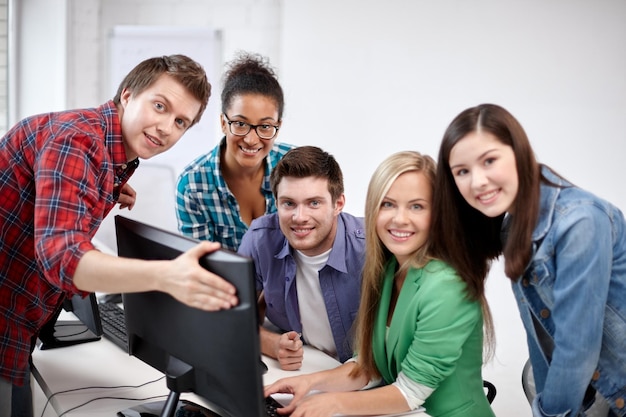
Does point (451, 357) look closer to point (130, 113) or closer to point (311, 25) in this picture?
point (130, 113)

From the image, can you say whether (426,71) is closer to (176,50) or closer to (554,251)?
(176,50)

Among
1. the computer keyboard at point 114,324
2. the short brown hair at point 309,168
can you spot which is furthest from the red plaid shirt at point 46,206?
the short brown hair at point 309,168

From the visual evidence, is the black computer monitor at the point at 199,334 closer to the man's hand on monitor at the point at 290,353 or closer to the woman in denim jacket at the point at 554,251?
the man's hand on monitor at the point at 290,353

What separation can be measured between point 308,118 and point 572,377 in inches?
90.5

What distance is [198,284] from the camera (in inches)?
42.4

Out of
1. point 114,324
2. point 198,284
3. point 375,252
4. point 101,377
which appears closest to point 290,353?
point 375,252

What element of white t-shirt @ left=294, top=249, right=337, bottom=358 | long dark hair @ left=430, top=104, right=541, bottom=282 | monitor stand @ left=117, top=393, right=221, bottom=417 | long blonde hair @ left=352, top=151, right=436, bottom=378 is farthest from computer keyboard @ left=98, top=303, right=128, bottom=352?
long dark hair @ left=430, top=104, right=541, bottom=282

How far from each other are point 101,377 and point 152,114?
66 centimetres

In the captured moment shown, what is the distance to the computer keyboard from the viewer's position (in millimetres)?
1827

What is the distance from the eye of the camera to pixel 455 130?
1396 millimetres

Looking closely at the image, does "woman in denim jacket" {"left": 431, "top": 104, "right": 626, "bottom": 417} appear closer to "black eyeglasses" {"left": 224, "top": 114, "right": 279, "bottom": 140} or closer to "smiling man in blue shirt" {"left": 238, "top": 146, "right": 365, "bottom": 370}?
"smiling man in blue shirt" {"left": 238, "top": 146, "right": 365, "bottom": 370}

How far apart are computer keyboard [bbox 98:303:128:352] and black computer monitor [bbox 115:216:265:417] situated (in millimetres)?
437

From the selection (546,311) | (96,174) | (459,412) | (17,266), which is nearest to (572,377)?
(546,311)

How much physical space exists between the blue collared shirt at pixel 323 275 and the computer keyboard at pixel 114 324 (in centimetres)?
42
